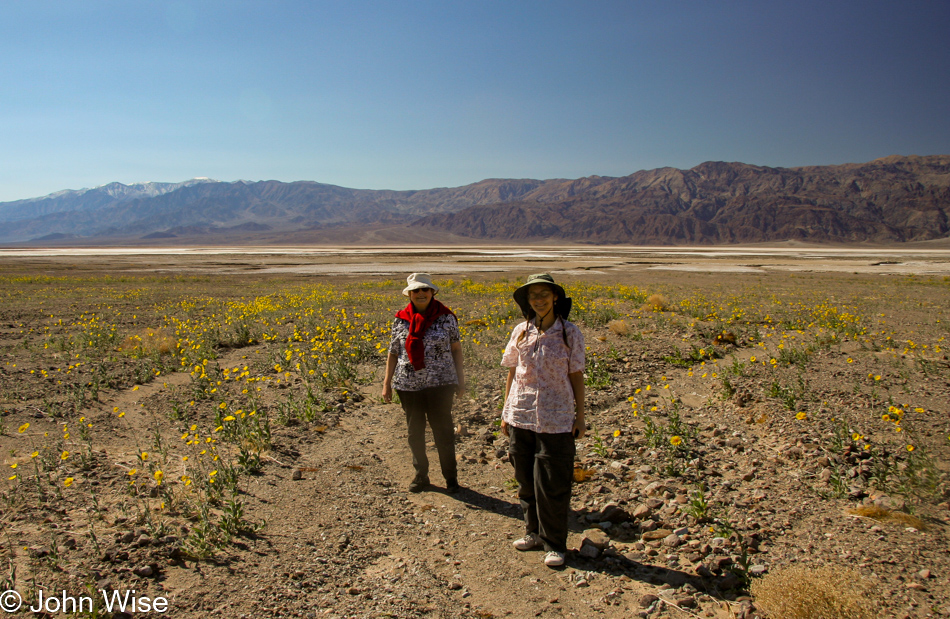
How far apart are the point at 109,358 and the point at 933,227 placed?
769ft

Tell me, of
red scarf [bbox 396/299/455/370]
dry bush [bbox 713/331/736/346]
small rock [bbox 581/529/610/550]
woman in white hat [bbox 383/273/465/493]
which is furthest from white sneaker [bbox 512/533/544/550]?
dry bush [bbox 713/331/736/346]

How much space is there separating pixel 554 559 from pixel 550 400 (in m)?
1.03

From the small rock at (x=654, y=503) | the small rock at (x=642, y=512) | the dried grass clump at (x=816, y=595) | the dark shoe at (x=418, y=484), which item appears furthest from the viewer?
the dark shoe at (x=418, y=484)

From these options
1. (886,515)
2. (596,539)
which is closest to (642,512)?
(596,539)

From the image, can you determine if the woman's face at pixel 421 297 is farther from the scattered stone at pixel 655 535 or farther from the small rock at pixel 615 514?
the scattered stone at pixel 655 535

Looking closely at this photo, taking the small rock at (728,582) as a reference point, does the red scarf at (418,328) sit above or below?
above

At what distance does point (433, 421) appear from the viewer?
4.37 m

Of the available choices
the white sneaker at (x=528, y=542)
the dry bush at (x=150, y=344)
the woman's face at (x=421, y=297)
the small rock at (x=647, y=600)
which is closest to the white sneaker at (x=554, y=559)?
the white sneaker at (x=528, y=542)

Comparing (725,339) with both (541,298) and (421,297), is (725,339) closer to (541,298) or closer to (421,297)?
(421,297)

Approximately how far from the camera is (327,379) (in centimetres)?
752

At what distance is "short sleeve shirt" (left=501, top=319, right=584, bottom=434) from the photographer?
132 inches

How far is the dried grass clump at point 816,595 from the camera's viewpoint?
255 cm

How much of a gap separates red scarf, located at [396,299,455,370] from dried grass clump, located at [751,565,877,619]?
2669 millimetres

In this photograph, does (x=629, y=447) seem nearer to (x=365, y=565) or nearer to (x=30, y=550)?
(x=365, y=565)
